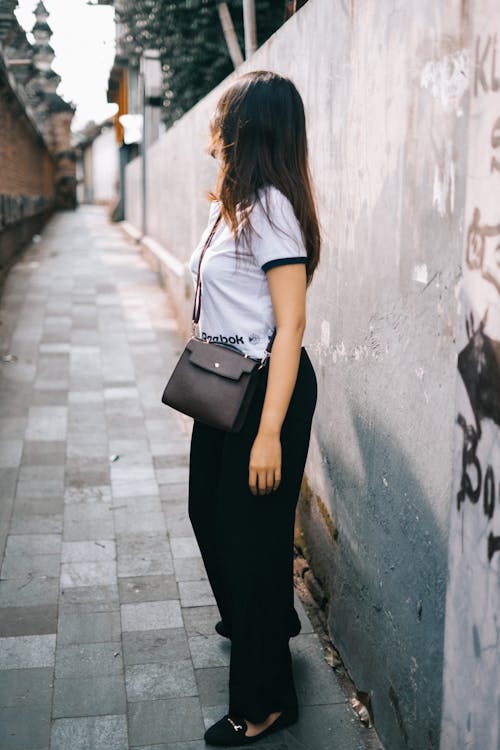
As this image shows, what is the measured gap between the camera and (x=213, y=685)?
10.6 ft

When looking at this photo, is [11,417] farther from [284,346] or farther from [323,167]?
[284,346]

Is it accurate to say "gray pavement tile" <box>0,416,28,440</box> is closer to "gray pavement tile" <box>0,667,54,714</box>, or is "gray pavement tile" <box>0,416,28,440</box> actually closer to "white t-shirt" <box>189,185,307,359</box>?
"gray pavement tile" <box>0,667,54,714</box>

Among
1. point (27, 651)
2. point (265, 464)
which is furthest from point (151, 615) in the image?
point (265, 464)

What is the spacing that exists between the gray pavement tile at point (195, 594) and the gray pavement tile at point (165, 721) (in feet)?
2.42

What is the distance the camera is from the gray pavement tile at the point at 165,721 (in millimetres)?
2918

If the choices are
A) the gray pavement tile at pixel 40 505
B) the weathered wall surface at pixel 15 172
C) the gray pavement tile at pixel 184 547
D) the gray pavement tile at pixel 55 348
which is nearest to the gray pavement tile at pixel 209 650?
the gray pavement tile at pixel 184 547

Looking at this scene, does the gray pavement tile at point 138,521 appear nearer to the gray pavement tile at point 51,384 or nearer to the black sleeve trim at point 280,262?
the black sleeve trim at point 280,262

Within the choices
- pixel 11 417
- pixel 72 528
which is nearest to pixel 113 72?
pixel 11 417

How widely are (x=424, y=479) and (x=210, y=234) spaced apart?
951mm

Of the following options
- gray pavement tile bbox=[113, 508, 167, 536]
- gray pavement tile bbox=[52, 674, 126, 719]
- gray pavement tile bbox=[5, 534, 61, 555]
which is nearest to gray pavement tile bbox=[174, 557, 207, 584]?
gray pavement tile bbox=[113, 508, 167, 536]

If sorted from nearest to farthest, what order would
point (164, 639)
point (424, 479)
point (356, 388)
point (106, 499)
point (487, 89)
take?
point (487, 89) → point (424, 479) → point (356, 388) → point (164, 639) → point (106, 499)

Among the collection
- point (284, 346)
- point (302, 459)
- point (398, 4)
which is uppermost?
point (398, 4)

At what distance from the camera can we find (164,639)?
11.6ft

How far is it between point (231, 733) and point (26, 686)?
77 centimetres
